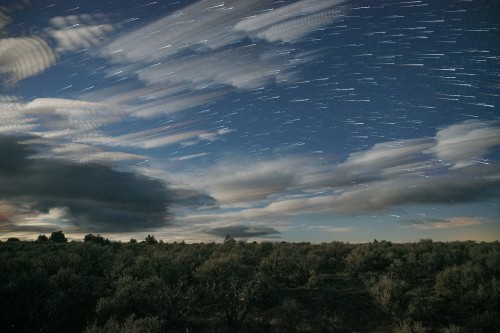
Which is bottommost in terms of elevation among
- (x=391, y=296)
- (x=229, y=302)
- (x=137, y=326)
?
(x=137, y=326)

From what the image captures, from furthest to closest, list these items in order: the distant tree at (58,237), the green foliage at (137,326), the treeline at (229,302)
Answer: the distant tree at (58,237) < the treeline at (229,302) < the green foliage at (137,326)

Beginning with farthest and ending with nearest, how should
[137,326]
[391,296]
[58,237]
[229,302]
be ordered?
1. [58,237]
2. [391,296]
3. [229,302]
4. [137,326]

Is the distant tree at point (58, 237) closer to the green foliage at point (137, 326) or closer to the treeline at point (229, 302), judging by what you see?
the treeline at point (229, 302)

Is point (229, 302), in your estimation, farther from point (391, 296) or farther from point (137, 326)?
point (391, 296)

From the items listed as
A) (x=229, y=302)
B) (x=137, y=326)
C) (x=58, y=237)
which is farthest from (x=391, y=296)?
(x=58, y=237)

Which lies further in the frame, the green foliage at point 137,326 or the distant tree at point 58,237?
the distant tree at point 58,237

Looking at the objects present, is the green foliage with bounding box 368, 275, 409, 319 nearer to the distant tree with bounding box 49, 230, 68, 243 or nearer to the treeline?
the treeline

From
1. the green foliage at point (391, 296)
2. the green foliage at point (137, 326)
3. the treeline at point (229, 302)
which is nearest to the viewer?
the green foliage at point (137, 326)

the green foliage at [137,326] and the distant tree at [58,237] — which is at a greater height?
the distant tree at [58,237]

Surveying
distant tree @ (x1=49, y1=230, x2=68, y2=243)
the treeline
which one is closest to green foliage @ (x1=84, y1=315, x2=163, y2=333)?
the treeline

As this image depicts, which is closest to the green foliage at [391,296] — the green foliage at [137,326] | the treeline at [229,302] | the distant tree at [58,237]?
the treeline at [229,302]

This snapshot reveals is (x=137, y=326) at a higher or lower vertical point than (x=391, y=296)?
lower

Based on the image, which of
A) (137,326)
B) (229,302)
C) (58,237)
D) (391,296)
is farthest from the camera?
(58,237)

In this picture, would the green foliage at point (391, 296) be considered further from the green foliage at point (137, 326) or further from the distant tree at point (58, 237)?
the distant tree at point (58, 237)
